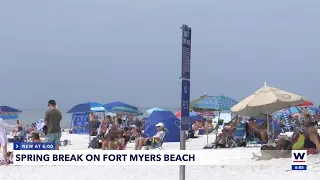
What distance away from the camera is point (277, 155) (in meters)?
11.4

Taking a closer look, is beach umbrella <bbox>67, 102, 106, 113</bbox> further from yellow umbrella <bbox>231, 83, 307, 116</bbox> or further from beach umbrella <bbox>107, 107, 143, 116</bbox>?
yellow umbrella <bbox>231, 83, 307, 116</bbox>

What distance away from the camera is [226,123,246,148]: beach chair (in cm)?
1648

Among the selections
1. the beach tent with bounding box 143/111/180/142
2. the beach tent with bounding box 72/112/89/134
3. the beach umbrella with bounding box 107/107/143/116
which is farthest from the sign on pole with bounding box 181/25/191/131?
the beach umbrella with bounding box 107/107/143/116

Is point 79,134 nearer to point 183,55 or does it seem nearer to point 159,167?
point 159,167

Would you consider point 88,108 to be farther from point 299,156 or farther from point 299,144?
point 299,156

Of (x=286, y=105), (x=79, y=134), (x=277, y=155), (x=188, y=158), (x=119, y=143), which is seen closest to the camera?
(x=188, y=158)

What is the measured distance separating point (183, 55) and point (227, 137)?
10445 millimetres

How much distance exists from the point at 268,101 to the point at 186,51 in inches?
388

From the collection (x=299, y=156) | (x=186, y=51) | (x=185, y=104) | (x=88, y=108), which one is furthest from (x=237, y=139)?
(x=88, y=108)

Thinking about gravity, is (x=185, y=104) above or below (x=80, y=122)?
below

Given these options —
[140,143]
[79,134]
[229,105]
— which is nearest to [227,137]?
[140,143]

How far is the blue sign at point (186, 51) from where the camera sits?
20.9ft

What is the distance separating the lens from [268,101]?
15852 mm

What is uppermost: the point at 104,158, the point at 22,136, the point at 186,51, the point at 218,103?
the point at 218,103
